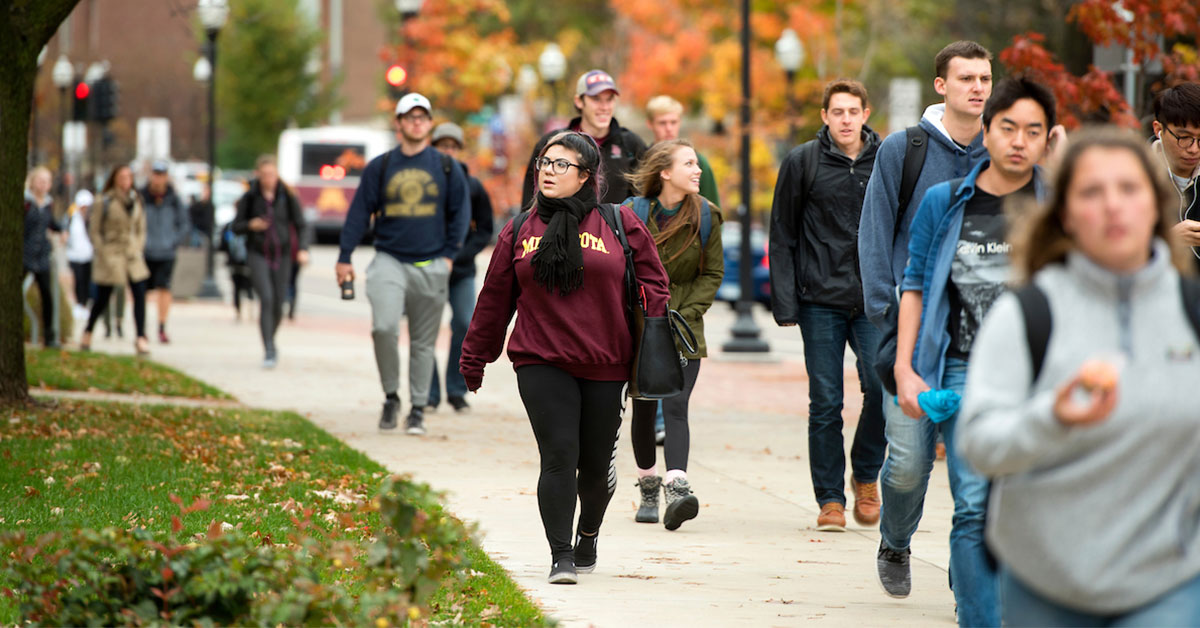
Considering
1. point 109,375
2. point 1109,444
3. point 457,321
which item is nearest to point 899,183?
point 1109,444

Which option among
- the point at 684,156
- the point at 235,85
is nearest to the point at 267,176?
the point at 684,156

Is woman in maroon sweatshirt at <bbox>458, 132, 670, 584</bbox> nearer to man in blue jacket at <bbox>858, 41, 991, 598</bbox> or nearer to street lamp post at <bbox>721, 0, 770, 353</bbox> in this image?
man in blue jacket at <bbox>858, 41, 991, 598</bbox>

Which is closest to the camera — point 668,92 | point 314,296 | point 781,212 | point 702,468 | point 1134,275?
point 1134,275

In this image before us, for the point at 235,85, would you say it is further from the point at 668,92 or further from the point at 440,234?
the point at 440,234

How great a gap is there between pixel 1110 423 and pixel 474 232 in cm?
967

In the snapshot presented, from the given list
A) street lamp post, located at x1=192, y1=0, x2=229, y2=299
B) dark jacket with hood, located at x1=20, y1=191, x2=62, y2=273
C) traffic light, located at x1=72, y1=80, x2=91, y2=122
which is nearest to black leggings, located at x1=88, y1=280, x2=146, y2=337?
dark jacket with hood, located at x1=20, y1=191, x2=62, y2=273

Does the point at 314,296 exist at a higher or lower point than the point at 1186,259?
lower

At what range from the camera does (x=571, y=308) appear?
6.28m

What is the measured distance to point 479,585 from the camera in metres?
5.98

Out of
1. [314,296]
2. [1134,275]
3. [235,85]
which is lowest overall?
[314,296]

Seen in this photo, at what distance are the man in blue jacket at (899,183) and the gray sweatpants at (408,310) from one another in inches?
205

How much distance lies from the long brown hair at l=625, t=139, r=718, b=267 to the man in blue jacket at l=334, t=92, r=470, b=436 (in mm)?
3063

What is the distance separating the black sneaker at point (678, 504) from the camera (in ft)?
24.4

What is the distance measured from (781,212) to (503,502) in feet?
6.74
